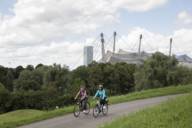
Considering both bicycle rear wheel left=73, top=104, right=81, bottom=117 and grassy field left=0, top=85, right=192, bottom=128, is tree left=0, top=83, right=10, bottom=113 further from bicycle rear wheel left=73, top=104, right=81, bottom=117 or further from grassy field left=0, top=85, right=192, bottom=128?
bicycle rear wheel left=73, top=104, right=81, bottom=117

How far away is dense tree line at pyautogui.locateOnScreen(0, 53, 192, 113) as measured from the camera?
84.5m

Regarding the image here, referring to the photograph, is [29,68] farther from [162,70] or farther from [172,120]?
[172,120]

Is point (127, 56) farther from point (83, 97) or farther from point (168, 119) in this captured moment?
point (168, 119)

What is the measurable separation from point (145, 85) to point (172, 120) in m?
65.3

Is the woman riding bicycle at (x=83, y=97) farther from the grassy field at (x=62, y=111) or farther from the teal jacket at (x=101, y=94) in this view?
the grassy field at (x=62, y=111)

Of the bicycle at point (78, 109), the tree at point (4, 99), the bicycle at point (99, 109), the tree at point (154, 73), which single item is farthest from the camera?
the tree at point (4, 99)

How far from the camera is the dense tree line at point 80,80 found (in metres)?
84.5

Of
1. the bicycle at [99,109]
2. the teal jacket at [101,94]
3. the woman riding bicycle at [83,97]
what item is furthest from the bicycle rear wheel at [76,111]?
the teal jacket at [101,94]

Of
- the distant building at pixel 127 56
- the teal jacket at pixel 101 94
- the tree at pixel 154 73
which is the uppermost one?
the distant building at pixel 127 56

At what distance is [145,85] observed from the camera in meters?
83.1

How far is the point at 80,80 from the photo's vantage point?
100250 millimetres

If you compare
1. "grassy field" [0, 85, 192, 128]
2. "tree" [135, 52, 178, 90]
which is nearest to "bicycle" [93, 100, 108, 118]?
"grassy field" [0, 85, 192, 128]

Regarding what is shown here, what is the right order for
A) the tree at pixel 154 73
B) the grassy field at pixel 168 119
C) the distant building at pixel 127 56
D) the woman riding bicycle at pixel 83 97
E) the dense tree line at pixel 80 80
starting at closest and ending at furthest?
the grassy field at pixel 168 119, the woman riding bicycle at pixel 83 97, the tree at pixel 154 73, the dense tree line at pixel 80 80, the distant building at pixel 127 56

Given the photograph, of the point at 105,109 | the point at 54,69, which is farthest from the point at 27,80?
the point at 105,109
